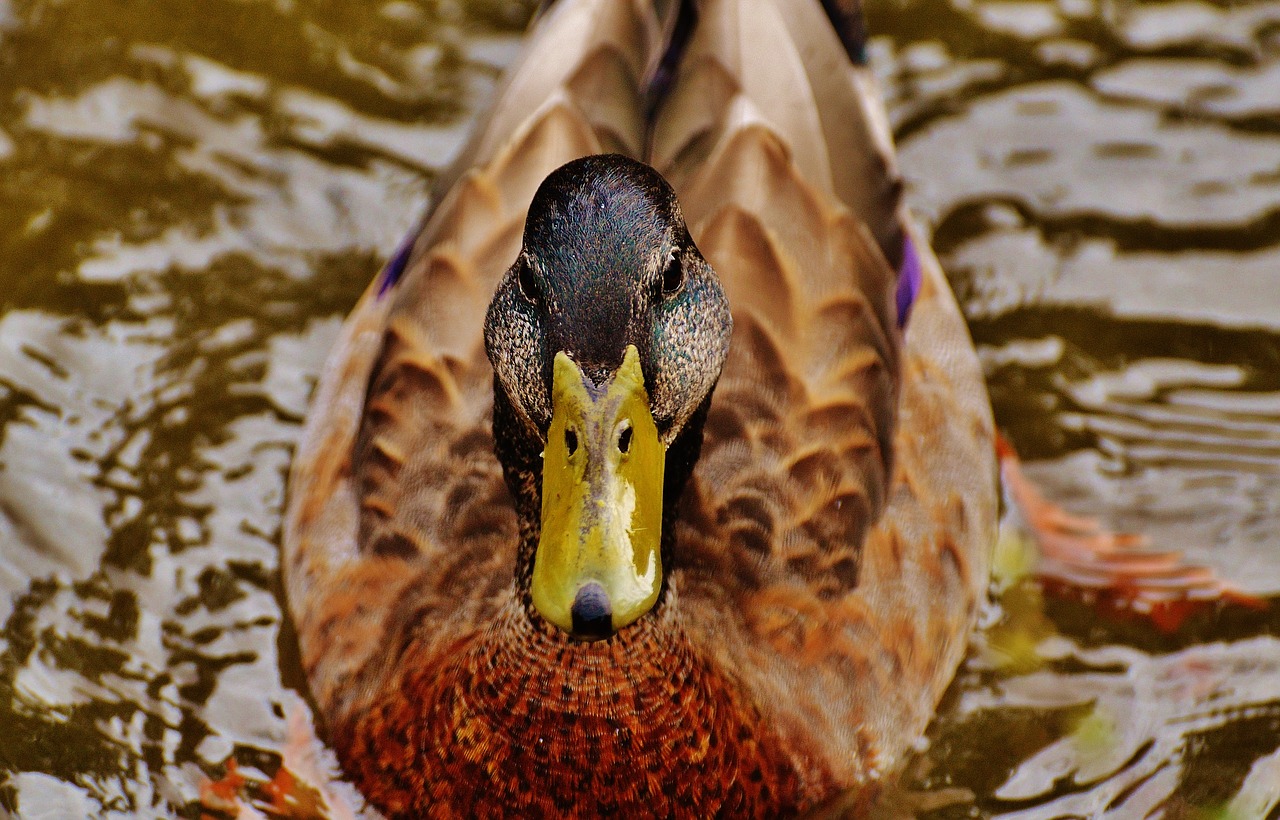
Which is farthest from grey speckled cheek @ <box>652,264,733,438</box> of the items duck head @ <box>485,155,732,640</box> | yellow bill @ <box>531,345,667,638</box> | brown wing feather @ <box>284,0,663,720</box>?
brown wing feather @ <box>284,0,663,720</box>

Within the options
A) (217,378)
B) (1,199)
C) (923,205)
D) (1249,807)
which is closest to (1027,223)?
(923,205)

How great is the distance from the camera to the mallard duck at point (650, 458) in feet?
12.0

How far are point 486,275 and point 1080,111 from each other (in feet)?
8.92

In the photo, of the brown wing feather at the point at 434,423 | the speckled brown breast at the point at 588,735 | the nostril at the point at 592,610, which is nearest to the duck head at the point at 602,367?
the nostril at the point at 592,610

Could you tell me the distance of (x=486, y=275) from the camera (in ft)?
15.8

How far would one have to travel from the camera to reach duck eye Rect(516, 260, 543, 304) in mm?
3686

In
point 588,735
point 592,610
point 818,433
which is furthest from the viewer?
point 818,433

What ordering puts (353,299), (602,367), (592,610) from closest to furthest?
1. (592,610)
2. (602,367)
3. (353,299)

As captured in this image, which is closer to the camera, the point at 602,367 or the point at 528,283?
the point at 602,367

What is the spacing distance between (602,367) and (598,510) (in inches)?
11.7

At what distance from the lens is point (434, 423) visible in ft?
15.2

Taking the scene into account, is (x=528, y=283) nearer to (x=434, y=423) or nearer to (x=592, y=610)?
(x=592, y=610)

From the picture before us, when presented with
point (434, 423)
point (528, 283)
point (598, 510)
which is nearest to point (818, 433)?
point (434, 423)

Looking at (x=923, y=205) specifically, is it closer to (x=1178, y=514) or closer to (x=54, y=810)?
(x=1178, y=514)
